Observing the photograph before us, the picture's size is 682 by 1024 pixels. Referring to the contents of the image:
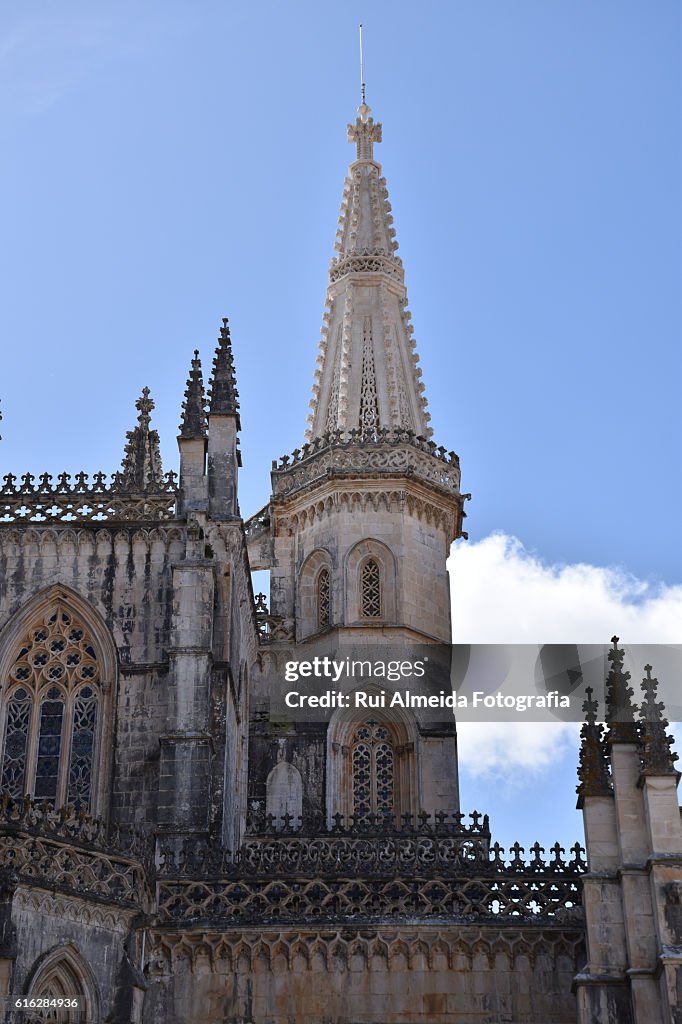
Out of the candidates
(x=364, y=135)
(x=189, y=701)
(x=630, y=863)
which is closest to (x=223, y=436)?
(x=189, y=701)

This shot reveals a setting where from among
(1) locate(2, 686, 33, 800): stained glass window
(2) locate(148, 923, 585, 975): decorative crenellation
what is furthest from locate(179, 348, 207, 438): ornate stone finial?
(2) locate(148, 923, 585, 975): decorative crenellation

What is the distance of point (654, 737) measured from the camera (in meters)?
23.2

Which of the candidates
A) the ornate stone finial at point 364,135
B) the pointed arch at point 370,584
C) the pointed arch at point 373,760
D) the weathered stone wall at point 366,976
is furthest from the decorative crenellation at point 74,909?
the ornate stone finial at point 364,135

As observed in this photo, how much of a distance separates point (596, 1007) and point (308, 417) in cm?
2009

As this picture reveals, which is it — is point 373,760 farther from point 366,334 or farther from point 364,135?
point 364,135

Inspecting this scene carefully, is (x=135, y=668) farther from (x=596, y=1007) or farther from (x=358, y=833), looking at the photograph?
(x=596, y=1007)

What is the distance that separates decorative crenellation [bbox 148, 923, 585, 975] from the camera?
23.2m

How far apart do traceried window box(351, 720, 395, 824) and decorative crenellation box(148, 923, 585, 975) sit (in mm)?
Result: 9980

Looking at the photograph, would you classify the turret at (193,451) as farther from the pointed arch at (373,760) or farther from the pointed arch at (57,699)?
the pointed arch at (373,760)

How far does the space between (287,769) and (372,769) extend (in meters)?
1.74

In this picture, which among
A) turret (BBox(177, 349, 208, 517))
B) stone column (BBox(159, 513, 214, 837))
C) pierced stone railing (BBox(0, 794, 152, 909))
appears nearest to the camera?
pierced stone railing (BBox(0, 794, 152, 909))

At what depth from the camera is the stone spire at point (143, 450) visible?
128 feet

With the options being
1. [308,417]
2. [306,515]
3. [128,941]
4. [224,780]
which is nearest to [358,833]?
[224,780]

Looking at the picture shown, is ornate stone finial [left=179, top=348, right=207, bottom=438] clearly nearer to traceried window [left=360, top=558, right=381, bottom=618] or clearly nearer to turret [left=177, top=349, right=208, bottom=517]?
turret [left=177, top=349, right=208, bottom=517]
